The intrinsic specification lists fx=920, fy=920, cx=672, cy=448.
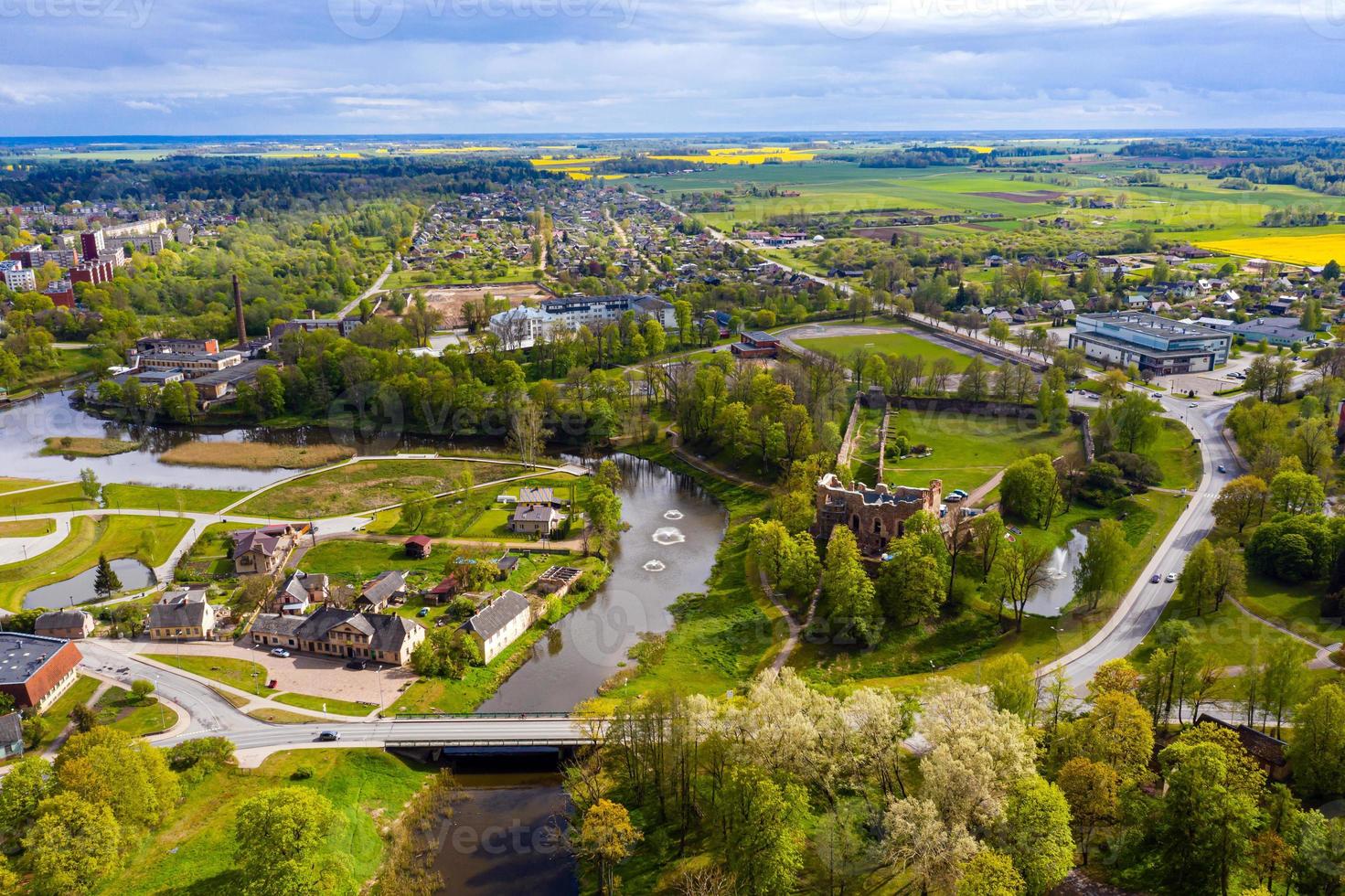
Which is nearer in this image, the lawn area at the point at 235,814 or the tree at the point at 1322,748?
the tree at the point at 1322,748

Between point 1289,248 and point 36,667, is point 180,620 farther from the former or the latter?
point 1289,248

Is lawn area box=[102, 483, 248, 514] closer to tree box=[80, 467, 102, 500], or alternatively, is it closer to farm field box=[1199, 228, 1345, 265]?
tree box=[80, 467, 102, 500]

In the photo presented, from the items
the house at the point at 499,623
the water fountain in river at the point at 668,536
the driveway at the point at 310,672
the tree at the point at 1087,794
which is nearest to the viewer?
the tree at the point at 1087,794

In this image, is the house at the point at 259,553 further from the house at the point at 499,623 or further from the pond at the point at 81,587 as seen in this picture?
the house at the point at 499,623

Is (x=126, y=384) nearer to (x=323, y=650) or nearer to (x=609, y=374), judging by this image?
(x=609, y=374)

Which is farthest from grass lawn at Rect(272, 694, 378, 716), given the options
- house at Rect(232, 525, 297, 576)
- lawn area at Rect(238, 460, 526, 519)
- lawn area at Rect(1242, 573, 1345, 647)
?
lawn area at Rect(1242, 573, 1345, 647)

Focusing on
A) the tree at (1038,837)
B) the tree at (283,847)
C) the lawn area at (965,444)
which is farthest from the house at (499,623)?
the lawn area at (965,444)
